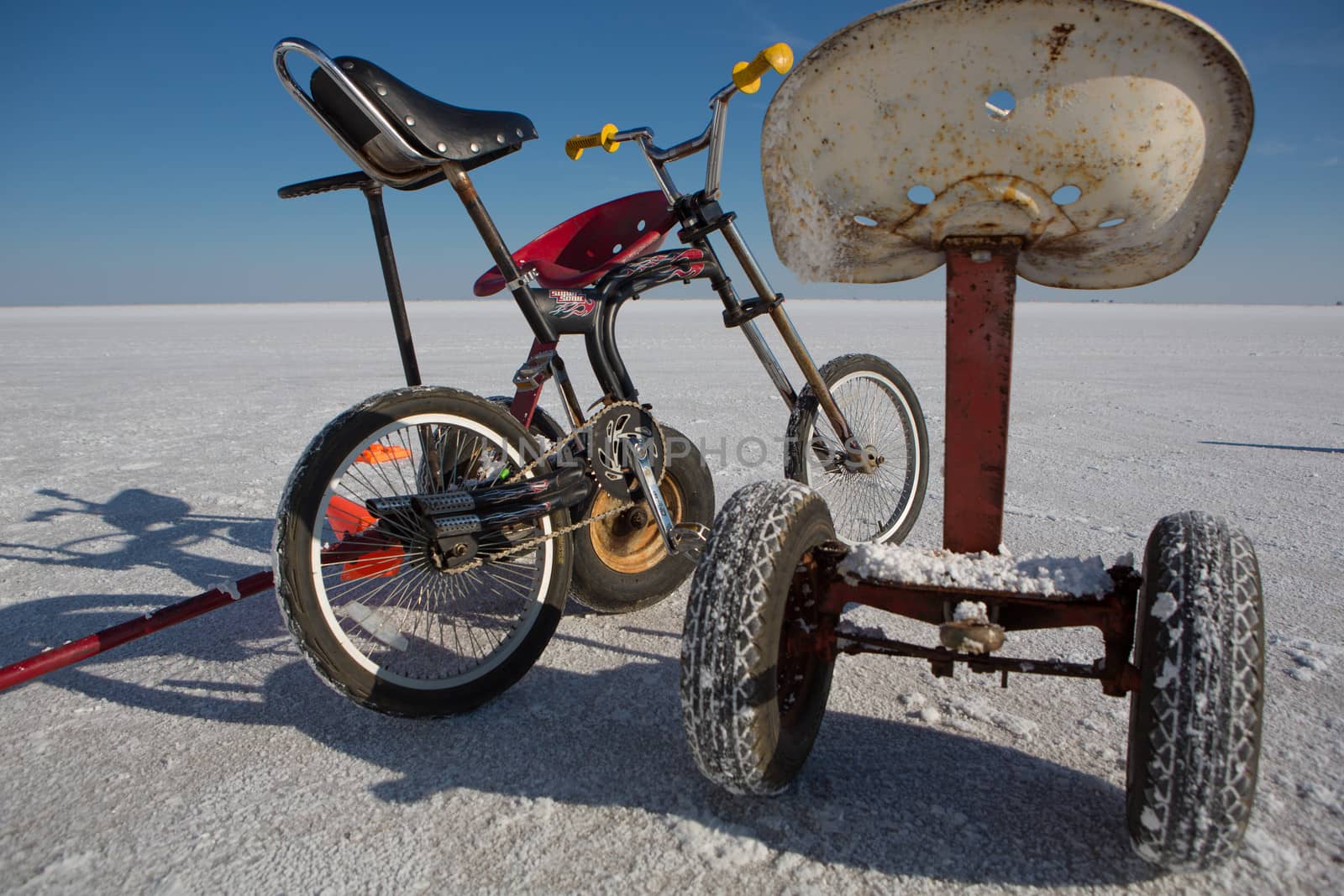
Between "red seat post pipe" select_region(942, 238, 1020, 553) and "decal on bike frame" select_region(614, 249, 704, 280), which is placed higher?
"decal on bike frame" select_region(614, 249, 704, 280)

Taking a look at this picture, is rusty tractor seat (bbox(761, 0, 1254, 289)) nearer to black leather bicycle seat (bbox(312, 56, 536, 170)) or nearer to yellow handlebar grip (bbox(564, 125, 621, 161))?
black leather bicycle seat (bbox(312, 56, 536, 170))

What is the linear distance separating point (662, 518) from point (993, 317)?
1198 millimetres

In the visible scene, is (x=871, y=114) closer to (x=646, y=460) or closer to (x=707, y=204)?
(x=646, y=460)

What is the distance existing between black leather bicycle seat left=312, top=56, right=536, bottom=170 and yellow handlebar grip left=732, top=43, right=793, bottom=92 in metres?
0.79

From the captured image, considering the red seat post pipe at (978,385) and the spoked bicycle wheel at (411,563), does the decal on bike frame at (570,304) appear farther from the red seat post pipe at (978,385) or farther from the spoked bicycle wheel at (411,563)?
the red seat post pipe at (978,385)

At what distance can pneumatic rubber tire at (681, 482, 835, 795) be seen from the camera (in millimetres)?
1673

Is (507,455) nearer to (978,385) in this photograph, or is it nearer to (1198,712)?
(978,385)

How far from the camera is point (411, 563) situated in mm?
2383

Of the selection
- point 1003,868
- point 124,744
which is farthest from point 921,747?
point 124,744

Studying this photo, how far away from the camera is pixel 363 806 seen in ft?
6.23

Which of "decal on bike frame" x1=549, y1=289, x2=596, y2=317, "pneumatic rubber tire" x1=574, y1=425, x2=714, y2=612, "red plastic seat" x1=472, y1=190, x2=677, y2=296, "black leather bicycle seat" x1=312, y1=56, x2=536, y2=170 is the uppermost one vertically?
"black leather bicycle seat" x1=312, y1=56, x2=536, y2=170

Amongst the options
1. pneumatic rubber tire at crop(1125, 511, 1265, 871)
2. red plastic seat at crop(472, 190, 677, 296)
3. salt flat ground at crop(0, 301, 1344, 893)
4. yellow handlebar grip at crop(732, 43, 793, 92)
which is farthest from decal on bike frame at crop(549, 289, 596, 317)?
pneumatic rubber tire at crop(1125, 511, 1265, 871)

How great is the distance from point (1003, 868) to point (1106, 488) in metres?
3.64

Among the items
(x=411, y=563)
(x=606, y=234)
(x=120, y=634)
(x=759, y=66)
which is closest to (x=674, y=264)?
(x=606, y=234)
